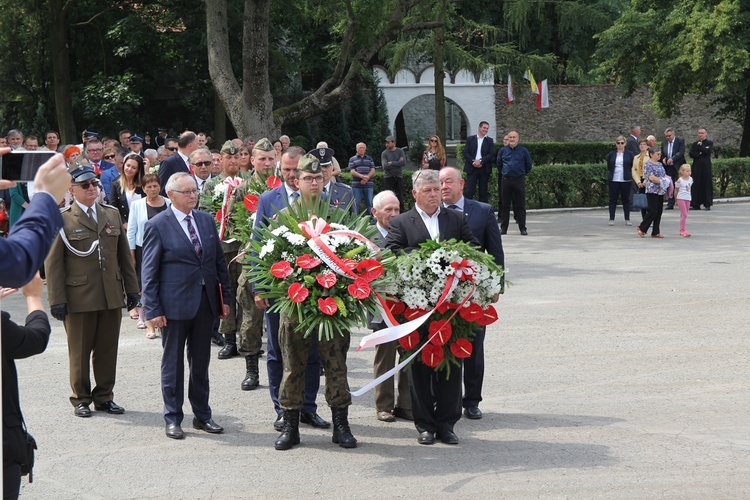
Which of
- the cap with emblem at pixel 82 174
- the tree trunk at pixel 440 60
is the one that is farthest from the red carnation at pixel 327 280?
the tree trunk at pixel 440 60

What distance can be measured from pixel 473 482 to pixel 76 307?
151 inches

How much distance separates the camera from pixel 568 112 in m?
45.5

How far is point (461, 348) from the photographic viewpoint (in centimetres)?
738

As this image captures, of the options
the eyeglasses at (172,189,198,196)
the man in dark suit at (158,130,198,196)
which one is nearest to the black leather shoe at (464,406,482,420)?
the eyeglasses at (172,189,198,196)

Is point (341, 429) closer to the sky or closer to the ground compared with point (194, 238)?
closer to the ground

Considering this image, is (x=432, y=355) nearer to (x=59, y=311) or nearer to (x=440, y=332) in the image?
(x=440, y=332)

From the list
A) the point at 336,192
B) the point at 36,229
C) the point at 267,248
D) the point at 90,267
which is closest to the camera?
the point at 36,229

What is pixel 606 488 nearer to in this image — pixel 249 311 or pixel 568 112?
pixel 249 311

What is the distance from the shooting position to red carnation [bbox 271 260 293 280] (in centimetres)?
716

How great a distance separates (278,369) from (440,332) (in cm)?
150

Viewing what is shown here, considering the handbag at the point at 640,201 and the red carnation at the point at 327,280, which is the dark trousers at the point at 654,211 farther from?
the red carnation at the point at 327,280

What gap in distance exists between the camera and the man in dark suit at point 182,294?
7.73 metres

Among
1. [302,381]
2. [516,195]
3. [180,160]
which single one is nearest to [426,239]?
[302,381]

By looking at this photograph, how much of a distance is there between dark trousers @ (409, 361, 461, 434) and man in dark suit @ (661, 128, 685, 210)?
19.2m
